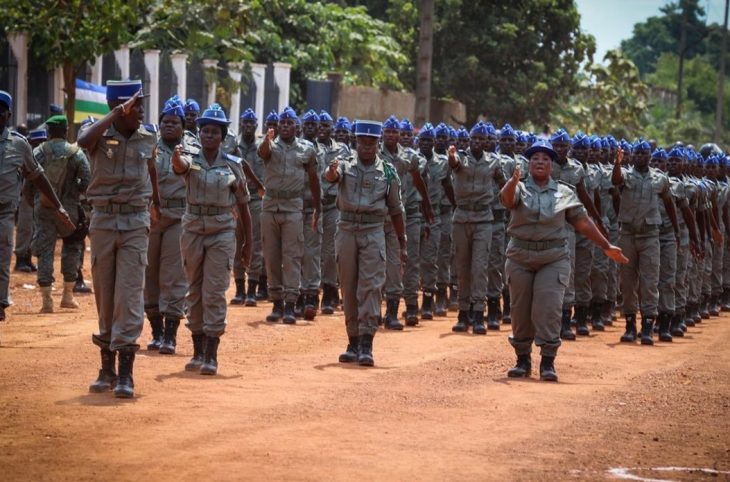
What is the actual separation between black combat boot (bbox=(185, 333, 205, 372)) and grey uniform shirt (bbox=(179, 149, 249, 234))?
0.93 metres

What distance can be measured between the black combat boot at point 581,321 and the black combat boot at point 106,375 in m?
8.43

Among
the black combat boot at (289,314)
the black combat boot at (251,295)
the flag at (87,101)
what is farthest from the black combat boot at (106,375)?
the flag at (87,101)

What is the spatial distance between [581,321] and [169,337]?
6.55 meters

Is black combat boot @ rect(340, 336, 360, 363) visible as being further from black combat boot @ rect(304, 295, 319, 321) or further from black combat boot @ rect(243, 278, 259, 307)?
black combat boot @ rect(243, 278, 259, 307)

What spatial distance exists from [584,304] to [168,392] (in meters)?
8.42

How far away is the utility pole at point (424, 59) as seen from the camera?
31.6 metres

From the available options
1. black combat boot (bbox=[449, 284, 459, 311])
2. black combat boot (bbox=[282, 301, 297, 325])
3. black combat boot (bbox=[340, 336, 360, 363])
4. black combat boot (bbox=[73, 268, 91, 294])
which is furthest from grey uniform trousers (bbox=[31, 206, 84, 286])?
black combat boot (bbox=[449, 284, 459, 311])

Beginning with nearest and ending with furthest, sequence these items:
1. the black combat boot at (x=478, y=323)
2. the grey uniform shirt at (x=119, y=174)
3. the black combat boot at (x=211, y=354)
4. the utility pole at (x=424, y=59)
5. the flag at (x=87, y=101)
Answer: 1. the grey uniform shirt at (x=119, y=174)
2. the black combat boot at (x=211, y=354)
3. the black combat boot at (x=478, y=323)
4. the flag at (x=87, y=101)
5. the utility pole at (x=424, y=59)

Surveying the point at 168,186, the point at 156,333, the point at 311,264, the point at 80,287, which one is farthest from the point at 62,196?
the point at 156,333

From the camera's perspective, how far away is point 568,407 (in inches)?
467

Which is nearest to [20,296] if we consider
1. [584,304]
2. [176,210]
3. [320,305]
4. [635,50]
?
[320,305]

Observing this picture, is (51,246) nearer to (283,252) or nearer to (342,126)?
(283,252)

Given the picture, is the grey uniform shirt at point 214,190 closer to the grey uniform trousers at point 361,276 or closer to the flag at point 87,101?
the grey uniform trousers at point 361,276

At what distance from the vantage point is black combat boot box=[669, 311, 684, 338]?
64.8ft
